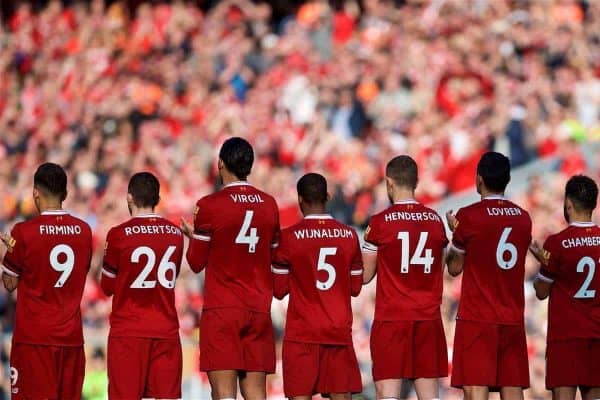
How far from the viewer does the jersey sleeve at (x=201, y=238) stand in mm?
12125

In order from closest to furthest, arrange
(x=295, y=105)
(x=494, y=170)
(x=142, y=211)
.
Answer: (x=142, y=211) → (x=494, y=170) → (x=295, y=105)

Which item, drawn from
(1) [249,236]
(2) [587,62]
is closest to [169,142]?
(2) [587,62]

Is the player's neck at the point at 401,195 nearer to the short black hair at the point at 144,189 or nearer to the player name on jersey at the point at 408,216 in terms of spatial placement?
the player name on jersey at the point at 408,216

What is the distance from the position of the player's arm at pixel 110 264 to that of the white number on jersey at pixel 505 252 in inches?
111

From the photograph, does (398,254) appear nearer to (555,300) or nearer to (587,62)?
(555,300)

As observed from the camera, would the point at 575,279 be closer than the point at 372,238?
No

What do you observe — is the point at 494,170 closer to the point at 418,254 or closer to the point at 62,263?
the point at 418,254

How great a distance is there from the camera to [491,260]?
12.4 meters

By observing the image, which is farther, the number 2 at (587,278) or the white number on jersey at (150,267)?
the number 2 at (587,278)

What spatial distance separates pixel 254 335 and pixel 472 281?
65.8 inches

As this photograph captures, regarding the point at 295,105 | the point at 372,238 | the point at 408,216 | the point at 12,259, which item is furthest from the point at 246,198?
the point at 295,105

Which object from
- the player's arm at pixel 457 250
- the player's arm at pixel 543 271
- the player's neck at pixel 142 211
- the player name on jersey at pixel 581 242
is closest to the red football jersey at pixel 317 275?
the player's arm at pixel 457 250

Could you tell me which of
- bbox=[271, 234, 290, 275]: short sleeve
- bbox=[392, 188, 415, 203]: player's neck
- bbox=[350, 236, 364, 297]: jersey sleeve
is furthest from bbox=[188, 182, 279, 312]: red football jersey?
bbox=[392, 188, 415, 203]: player's neck

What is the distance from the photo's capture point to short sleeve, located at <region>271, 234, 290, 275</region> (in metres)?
12.3
